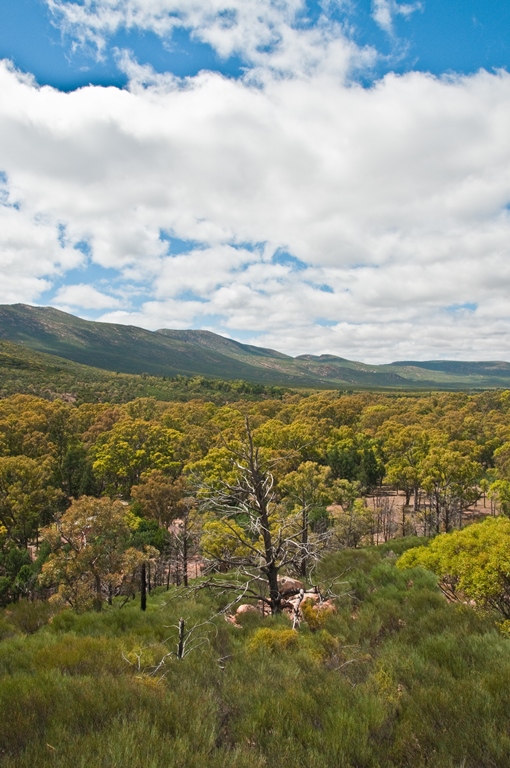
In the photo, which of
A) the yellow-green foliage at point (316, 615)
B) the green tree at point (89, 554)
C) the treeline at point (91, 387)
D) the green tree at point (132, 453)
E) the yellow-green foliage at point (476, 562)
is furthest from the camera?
the treeline at point (91, 387)

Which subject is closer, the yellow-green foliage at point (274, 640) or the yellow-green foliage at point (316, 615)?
the yellow-green foliage at point (274, 640)

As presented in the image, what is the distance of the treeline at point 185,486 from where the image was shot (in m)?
15.8

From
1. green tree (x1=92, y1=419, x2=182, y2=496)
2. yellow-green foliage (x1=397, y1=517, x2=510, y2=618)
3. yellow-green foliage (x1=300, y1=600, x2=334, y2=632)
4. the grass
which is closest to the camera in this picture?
the grass

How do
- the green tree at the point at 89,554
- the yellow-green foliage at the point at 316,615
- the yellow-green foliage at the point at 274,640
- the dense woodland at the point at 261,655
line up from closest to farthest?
the dense woodland at the point at 261,655 < the yellow-green foliage at the point at 274,640 < the yellow-green foliage at the point at 316,615 < the green tree at the point at 89,554

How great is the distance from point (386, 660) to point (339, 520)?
77.4 ft

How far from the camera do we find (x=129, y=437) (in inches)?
1741

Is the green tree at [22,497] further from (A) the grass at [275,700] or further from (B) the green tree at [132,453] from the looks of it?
(A) the grass at [275,700]

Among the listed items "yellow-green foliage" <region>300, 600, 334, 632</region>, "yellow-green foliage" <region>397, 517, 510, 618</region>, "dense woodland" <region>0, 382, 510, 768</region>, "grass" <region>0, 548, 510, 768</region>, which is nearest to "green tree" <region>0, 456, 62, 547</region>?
"dense woodland" <region>0, 382, 510, 768</region>

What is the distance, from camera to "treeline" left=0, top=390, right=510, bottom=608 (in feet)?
51.8

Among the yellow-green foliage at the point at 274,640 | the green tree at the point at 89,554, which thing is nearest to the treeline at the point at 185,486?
the green tree at the point at 89,554

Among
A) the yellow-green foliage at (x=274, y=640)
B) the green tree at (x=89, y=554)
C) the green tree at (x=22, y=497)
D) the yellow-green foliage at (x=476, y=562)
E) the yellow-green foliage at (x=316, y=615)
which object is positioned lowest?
the green tree at (x=22, y=497)

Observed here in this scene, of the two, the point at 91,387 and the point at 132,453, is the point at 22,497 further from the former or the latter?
the point at 91,387

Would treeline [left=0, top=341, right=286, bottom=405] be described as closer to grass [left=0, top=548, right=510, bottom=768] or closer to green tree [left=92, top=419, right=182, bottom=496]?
green tree [left=92, top=419, right=182, bottom=496]

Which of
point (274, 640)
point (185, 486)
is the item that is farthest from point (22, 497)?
point (274, 640)
